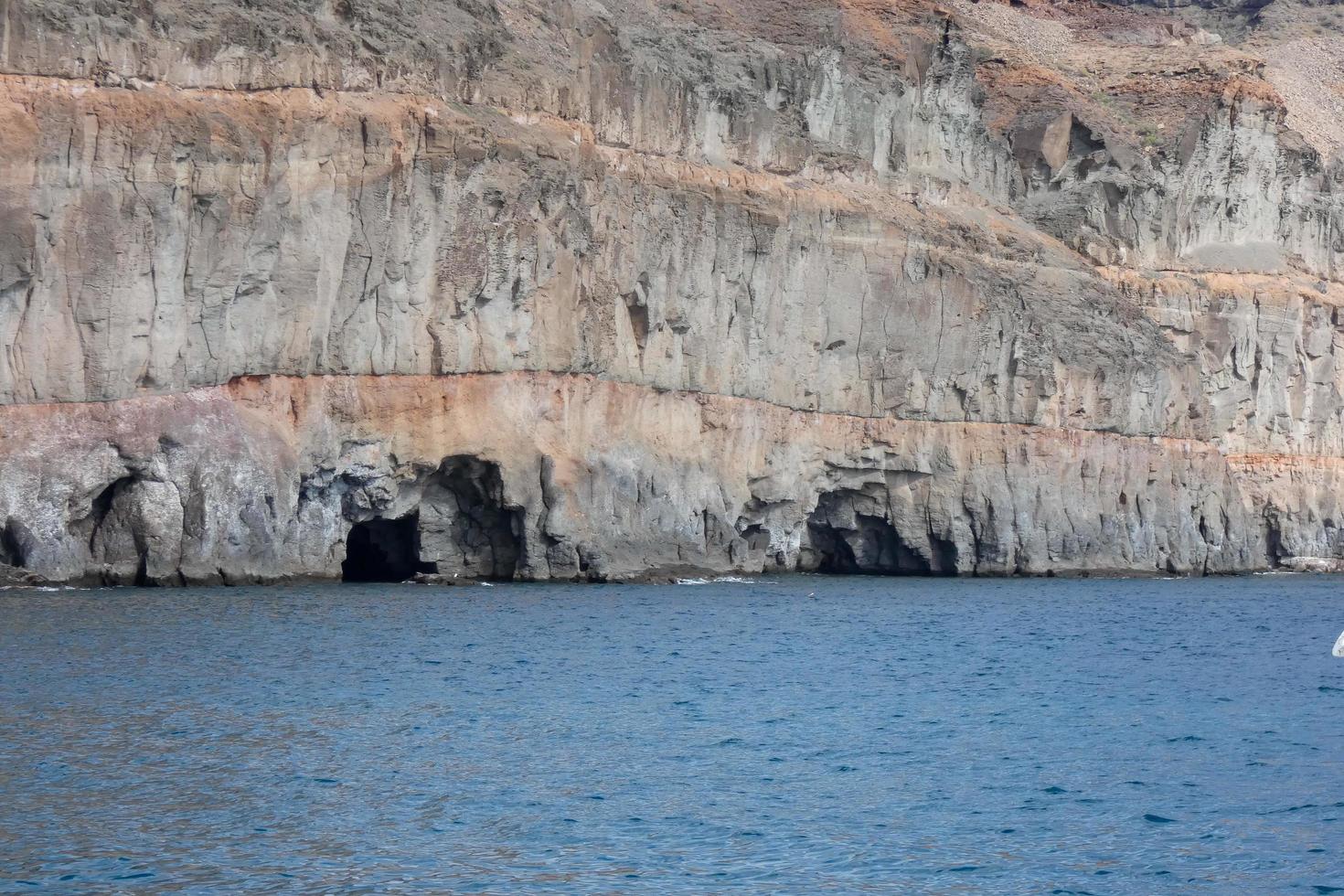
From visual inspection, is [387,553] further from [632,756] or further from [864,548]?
[632,756]

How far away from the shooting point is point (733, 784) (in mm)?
22031

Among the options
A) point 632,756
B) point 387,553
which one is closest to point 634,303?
point 387,553

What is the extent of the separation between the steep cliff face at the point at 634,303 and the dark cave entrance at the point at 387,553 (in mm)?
201

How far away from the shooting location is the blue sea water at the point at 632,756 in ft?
59.1

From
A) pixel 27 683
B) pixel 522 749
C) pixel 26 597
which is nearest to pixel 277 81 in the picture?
pixel 26 597

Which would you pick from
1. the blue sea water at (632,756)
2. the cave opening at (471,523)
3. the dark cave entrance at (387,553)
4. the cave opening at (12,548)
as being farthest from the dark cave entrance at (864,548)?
the cave opening at (12,548)

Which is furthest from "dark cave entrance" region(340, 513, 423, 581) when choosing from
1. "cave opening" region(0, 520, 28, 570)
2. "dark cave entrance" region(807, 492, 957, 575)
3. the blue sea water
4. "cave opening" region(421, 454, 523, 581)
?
"dark cave entrance" region(807, 492, 957, 575)

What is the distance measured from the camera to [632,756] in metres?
23.6

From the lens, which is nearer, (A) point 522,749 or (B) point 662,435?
(A) point 522,749

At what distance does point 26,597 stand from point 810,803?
2313 cm

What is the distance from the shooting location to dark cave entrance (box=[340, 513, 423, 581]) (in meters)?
53.6

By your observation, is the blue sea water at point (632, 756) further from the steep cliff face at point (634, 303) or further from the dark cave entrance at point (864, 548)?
the dark cave entrance at point (864, 548)

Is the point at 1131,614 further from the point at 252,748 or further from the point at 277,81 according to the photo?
the point at 252,748

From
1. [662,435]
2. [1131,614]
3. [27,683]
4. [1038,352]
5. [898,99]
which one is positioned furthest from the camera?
[898,99]
